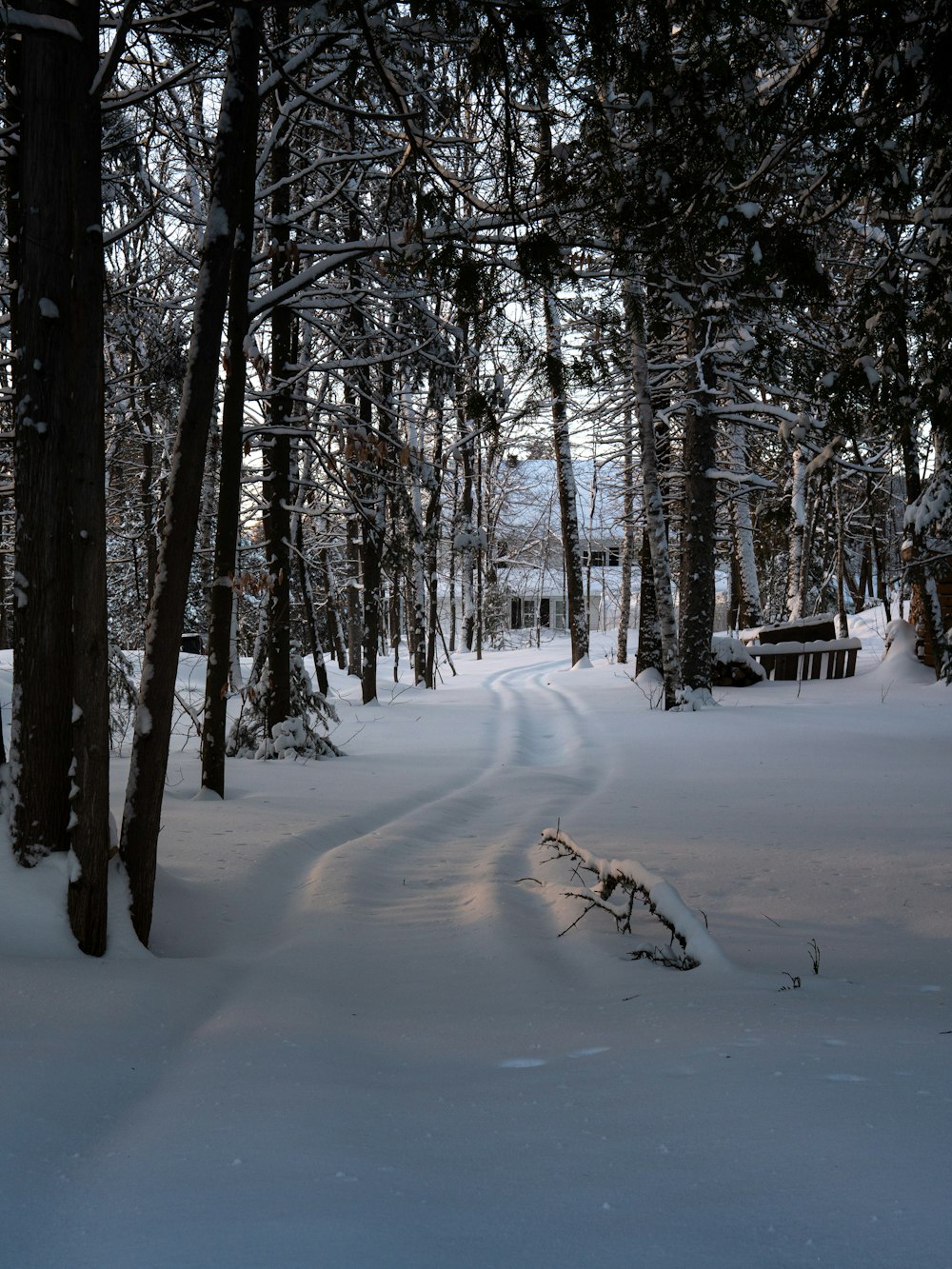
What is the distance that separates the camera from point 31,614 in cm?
366

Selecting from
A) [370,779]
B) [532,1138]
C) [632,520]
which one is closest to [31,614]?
[532,1138]

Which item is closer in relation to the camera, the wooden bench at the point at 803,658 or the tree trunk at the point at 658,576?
the tree trunk at the point at 658,576

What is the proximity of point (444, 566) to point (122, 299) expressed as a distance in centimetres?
3899

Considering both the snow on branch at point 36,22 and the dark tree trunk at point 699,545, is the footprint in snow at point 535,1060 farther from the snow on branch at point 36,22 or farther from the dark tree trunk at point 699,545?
the dark tree trunk at point 699,545

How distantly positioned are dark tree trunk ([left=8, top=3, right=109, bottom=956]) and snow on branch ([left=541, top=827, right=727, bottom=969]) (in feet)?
7.07

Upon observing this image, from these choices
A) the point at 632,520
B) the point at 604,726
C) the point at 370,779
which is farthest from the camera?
the point at 632,520

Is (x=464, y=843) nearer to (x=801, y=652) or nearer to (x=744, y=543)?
(x=801, y=652)

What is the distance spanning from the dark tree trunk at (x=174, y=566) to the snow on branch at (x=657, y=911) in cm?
A: 192

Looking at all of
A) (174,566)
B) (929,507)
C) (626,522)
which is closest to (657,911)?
(174,566)

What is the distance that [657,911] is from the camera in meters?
3.94

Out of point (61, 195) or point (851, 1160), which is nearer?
point (851, 1160)

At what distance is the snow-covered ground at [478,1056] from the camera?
191cm

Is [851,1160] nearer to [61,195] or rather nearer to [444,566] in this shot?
[61,195]

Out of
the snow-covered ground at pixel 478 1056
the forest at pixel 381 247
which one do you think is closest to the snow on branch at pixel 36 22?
the forest at pixel 381 247
